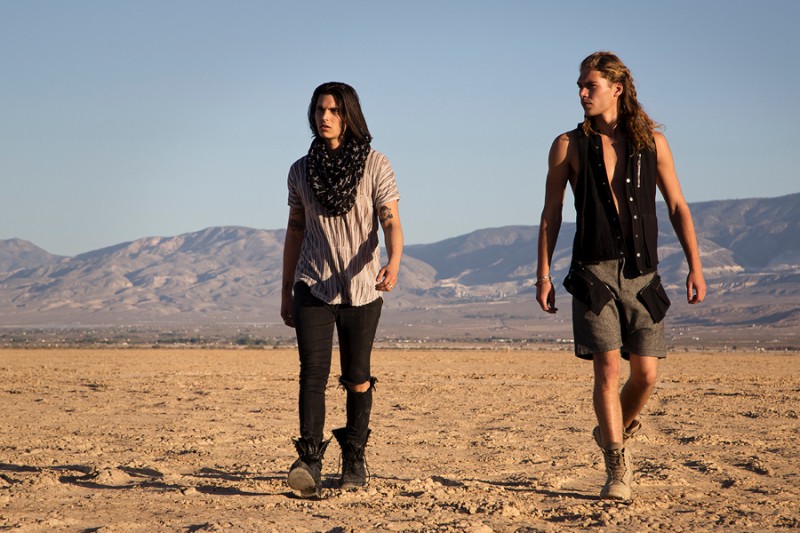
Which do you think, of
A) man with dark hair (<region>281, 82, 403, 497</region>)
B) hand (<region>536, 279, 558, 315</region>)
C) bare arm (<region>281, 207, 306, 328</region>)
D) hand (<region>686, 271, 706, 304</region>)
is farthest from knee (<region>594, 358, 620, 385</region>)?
bare arm (<region>281, 207, 306, 328</region>)

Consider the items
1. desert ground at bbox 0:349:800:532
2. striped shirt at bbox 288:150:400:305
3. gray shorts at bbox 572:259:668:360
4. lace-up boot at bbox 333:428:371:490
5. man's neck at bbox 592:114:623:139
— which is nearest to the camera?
desert ground at bbox 0:349:800:532

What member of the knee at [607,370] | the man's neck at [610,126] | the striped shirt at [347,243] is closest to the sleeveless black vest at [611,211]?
the man's neck at [610,126]

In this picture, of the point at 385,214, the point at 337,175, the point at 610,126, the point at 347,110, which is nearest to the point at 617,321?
the point at 610,126

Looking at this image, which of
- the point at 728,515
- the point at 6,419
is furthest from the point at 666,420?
the point at 6,419

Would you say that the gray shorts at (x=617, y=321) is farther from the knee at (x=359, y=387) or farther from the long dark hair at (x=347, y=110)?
the long dark hair at (x=347, y=110)

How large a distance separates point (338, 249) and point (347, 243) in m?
0.05

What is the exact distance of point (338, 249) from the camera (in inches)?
224

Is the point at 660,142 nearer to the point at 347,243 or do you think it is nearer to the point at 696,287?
the point at 696,287

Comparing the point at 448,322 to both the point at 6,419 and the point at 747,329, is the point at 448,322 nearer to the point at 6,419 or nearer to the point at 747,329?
the point at 747,329

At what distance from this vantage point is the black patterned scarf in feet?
18.6

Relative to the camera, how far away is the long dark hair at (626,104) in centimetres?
546

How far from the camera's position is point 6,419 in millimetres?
9727

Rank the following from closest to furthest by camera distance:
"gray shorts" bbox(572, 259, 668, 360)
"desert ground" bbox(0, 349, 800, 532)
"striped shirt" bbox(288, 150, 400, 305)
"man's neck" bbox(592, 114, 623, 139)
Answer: "desert ground" bbox(0, 349, 800, 532) → "gray shorts" bbox(572, 259, 668, 360) → "man's neck" bbox(592, 114, 623, 139) → "striped shirt" bbox(288, 150, 400, 305)

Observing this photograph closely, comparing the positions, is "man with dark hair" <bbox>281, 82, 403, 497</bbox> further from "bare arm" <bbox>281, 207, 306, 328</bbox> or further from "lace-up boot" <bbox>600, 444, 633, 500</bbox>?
"lace-up boot" <bbox>600, 444, 633, 500</bbox>
